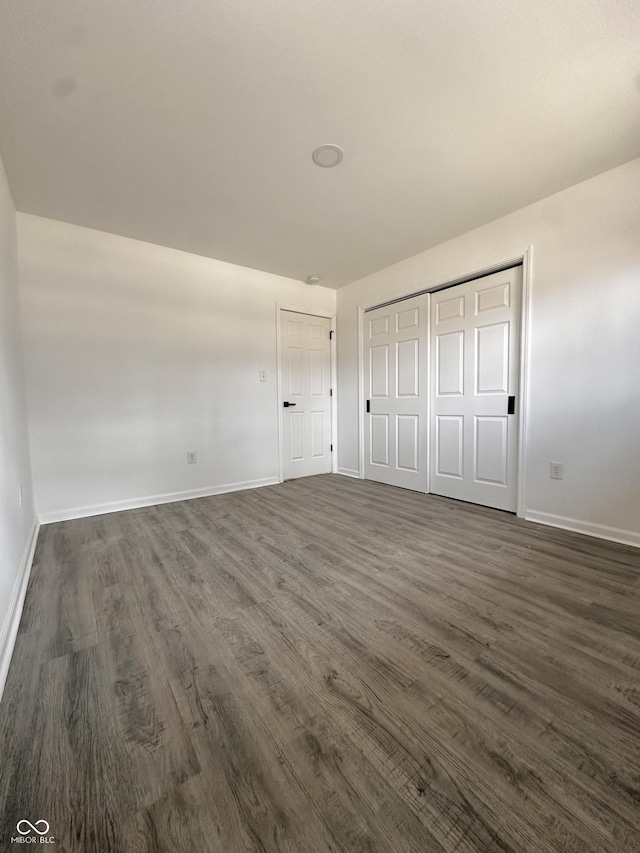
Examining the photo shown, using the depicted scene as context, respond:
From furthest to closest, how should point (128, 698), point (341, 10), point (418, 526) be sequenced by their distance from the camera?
point (418, 526), point (341, 10), point (128, 698)

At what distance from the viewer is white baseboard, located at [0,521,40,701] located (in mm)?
1202

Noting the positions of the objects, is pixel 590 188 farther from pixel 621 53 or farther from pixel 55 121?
pixel 55 121

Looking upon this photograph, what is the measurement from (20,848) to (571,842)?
1.18m

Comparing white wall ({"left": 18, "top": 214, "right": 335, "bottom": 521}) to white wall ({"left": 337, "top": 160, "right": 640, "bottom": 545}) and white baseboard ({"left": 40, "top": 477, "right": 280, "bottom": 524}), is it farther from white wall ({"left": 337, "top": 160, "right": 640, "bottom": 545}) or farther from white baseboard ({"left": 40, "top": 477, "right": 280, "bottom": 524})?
white wall ({"left": 337, "top": 160, "right": 640, "bottom": 545})

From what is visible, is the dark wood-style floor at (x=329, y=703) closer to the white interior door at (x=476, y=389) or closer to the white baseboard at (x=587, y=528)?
the white baseboard at (x=587, y=528)

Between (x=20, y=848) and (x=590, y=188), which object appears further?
(x=590, y=188)

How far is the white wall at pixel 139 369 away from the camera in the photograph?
272 cm

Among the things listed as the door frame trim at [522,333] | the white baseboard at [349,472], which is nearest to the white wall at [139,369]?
the white baseboard at [349,472]

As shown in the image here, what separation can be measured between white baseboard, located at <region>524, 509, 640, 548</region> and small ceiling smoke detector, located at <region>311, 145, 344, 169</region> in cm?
283

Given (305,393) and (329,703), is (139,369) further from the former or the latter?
(329,703)

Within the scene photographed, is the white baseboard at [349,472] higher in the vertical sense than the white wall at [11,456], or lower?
lower

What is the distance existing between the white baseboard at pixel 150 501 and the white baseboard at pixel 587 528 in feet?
8.53

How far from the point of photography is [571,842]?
0.71m

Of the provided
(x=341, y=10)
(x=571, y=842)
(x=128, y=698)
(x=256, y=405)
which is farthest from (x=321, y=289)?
(x=571, y=842)
